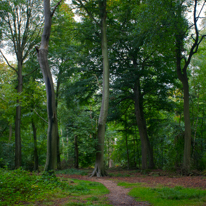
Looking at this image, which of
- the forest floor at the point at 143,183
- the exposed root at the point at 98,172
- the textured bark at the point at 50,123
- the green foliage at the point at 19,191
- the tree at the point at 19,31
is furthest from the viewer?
the tree at the point at 19,31

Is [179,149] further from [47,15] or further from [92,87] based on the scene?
[47,15]

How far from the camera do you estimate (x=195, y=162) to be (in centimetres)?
1223

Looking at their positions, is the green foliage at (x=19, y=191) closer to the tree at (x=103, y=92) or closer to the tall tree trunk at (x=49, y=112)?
the tall tree trunk at (x=49, y=112)

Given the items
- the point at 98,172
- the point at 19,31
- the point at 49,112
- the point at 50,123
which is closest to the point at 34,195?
the point at 50,123

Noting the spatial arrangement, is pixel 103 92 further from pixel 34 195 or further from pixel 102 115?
pixel 34 195

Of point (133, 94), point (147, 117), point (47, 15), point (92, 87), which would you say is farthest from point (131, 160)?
point (47, 15)

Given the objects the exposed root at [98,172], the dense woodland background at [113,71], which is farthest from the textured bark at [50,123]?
the exposed root at [98,172]

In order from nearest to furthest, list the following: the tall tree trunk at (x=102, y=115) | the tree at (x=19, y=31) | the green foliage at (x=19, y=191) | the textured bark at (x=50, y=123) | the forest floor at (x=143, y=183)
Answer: the green foliage at (x=19, y=191), the forest floor at (x=143, y=183), the textured bark at (x=50, y=123), the tall tree trunk at (x=102, y=115), the tree at (x=19, y=31)

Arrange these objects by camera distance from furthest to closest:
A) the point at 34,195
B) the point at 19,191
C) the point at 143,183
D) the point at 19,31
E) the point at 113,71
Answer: the point at 113,71 → the point at 19,31 → the point at 143,183 → the point at 19,191 → the point at 34,195

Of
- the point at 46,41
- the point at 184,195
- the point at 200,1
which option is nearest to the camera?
the point at 184,195

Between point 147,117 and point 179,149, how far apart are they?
15.4 feet

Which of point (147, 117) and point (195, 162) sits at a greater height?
point (147, 117)

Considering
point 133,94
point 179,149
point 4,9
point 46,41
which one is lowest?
point 179,149

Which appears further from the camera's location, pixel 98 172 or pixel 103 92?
pixel 103 92
